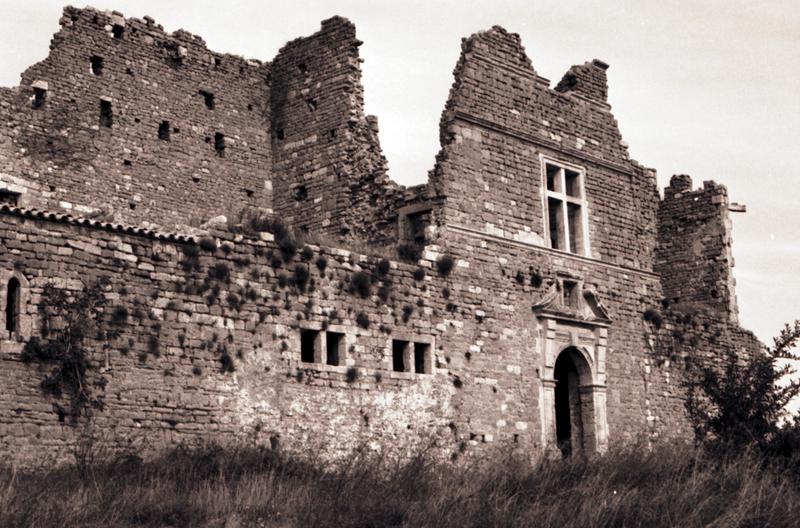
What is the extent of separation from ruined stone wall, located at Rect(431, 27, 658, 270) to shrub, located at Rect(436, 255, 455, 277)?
767mm

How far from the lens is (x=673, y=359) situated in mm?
26812

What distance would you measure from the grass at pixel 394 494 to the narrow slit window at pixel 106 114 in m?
8.85

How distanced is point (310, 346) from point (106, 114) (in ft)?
23.8

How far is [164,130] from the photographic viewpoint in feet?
81.3

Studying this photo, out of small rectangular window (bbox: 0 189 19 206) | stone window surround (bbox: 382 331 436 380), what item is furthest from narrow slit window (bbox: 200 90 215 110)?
stone window surround (bbox: 382 331 436 380)

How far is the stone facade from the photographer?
17.1 metres

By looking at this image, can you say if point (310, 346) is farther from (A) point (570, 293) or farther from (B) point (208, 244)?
(A) point (570, 293)

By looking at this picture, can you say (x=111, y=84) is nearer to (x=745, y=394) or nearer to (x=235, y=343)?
(x=235, y=343)

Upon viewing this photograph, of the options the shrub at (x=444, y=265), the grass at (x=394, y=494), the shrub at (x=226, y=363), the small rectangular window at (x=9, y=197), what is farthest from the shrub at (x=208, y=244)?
the small rectangular window at (x=9, y=197)

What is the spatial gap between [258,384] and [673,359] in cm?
1160

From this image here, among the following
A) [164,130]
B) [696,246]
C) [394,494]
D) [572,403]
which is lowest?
[394,494]

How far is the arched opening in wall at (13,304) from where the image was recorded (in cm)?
1595

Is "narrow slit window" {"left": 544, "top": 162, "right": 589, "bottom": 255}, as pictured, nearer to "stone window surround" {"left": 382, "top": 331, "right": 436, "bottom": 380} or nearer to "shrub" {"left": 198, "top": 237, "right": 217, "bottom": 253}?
"stone window surround" {"left": 382, "top": 331, "right": 436, "bottom": 380}

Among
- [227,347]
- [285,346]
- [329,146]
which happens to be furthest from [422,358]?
[329,146]
